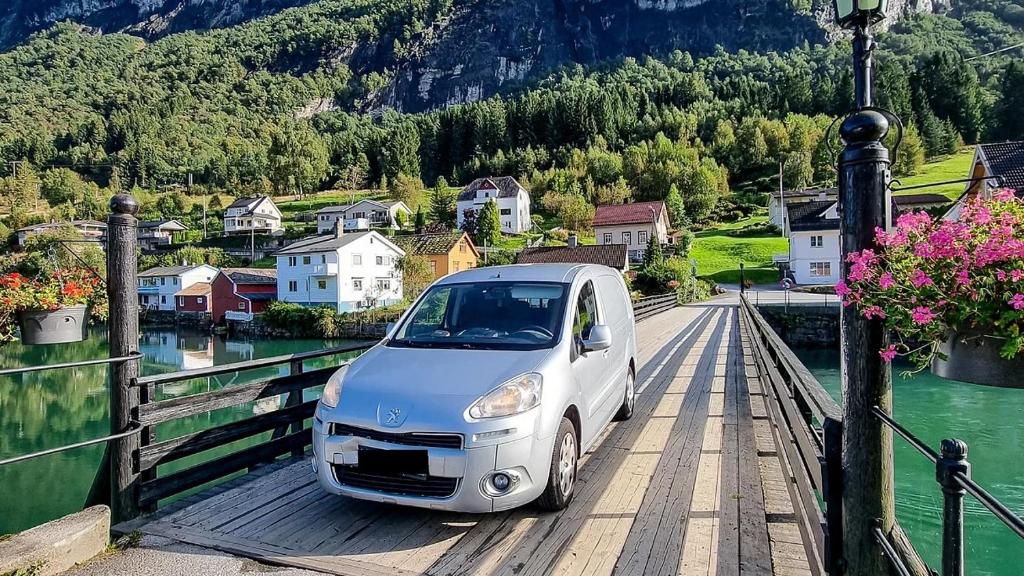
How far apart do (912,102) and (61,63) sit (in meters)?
241

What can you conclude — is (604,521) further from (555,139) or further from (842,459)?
(555,139)

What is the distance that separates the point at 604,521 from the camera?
12.8 ft

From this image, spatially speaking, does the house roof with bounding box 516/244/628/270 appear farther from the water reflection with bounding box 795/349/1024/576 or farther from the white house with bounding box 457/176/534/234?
the white house with bounding box 457/176/534/234

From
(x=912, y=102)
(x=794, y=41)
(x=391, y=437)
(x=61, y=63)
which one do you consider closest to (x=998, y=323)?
(x=391, y=437)

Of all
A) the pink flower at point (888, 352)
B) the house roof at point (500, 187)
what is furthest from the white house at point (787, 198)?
the pink flower at point (888, 352)

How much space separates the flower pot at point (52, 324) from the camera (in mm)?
4266

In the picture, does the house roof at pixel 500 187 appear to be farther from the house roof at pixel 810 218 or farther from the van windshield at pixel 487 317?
the van windshield at pixel 487 317

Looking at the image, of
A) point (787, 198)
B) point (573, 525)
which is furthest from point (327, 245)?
point (787, 198)

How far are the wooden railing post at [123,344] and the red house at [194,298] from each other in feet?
184

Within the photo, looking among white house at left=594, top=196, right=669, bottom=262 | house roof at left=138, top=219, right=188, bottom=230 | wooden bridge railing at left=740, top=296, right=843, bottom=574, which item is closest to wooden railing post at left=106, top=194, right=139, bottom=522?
wooden bridge railing at left=740, top=296, right=843, bottom=574

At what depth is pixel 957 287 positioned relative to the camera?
1930 millimetres

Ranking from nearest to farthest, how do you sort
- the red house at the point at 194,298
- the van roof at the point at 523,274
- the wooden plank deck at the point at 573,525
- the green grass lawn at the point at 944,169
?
the wooden plank deck at the point at 573,525 → the van roof at the point at 523,274 → the red house at the point at 194,298 → the green grass lawn at the point at 944,169

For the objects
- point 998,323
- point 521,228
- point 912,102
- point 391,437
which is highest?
point 912,102

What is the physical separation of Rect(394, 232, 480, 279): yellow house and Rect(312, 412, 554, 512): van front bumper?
Result: 46.1m
